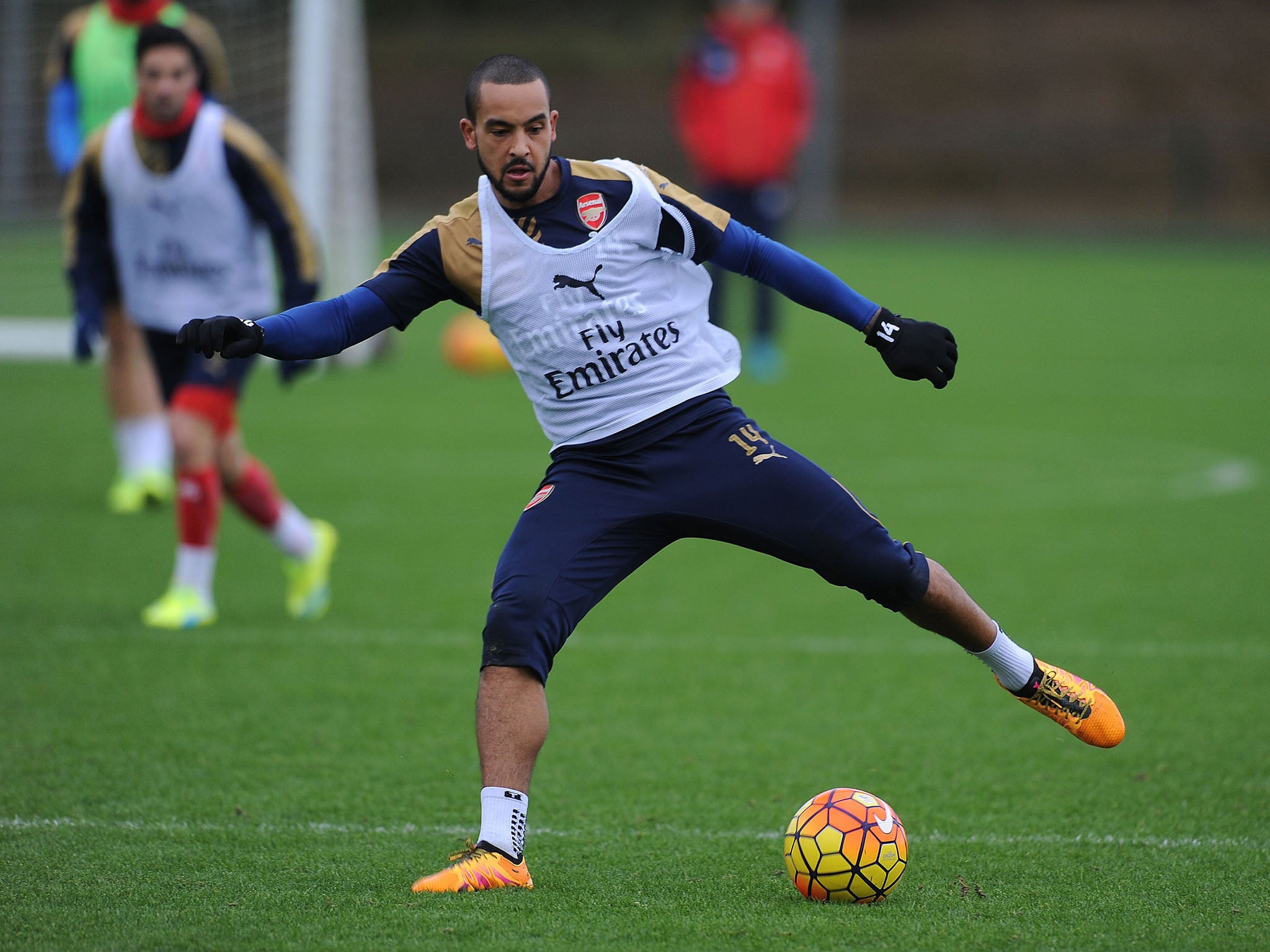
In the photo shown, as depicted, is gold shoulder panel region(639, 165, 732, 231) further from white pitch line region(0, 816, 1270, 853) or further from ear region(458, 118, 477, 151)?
white pitch line region(0, 816, 1270, 853)

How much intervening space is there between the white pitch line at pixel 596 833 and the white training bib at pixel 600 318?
1166 millimetres

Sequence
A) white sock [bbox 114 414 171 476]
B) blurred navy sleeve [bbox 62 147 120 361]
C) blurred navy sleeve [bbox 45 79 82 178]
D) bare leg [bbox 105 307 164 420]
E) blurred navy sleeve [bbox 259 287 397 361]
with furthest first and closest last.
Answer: blurred navy sleeve [bbox 45 79 82 178]
white sock [bbox 114 414 171 476]
bare leg [bbox 105 307 164 420]
blurred navy sleeve [bbox 62 147 120 361]
blurred navy sleeve [bbox 259 287 397 361]

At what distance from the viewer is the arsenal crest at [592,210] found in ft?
14.4

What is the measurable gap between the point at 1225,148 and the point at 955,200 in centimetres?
629

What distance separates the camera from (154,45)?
6.75 metres

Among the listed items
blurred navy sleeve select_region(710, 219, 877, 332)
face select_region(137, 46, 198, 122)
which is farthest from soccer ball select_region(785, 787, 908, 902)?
face select_region(137, 46, 198, 122)

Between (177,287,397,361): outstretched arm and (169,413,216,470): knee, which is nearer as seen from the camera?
(177,287,397,361): outstretched arm

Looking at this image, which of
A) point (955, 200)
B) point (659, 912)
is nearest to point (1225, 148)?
point (955, 200)

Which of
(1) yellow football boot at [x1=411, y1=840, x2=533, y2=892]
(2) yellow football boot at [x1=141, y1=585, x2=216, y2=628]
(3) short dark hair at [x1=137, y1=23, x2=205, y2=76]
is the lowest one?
(2) yellow football boot at [x1=141, y1=585, x2=216, y2=628]

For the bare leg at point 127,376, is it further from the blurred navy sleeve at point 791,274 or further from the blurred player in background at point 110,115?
the blurred navy sleeve at point 791,274

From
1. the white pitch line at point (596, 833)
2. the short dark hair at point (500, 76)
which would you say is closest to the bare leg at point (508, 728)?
the white pitch line at point (596, 833)

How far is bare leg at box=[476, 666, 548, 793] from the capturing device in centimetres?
412

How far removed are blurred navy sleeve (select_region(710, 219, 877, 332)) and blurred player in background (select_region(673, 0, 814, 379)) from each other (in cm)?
1056

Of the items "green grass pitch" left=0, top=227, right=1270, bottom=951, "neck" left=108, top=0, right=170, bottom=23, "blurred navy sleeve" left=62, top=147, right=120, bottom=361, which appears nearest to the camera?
"green grass pitch" left=0, top=227, right=1270, bottom=951
